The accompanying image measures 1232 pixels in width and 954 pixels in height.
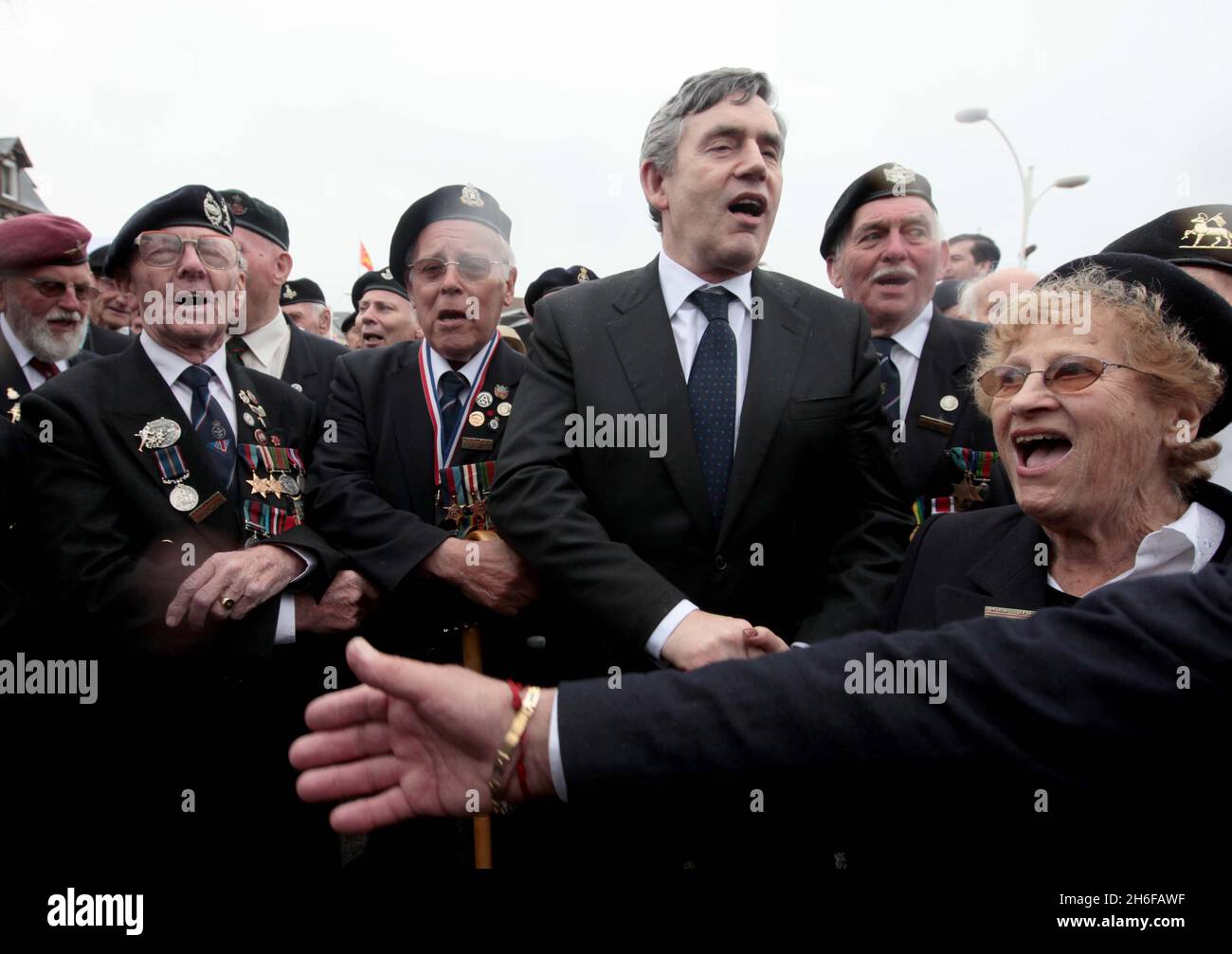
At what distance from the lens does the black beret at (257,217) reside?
522 cm

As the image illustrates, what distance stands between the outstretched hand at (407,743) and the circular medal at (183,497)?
5.07ft

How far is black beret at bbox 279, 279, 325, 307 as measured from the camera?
789 cm

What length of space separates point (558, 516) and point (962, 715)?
1313mm

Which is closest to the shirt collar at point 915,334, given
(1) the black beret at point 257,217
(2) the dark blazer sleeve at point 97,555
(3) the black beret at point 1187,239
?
(3) the black beret at point 1187,239

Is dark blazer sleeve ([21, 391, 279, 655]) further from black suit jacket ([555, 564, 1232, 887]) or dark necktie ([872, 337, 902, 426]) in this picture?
dark necktie ([872, 337, 902, 426])

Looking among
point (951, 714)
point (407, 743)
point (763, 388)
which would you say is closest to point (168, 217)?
point (763, 388)

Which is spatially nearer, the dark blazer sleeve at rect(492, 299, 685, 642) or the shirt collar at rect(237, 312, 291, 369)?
the dark blazer sleeve at rect(492, 299, 685, 642)

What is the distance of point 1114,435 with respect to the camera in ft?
6.41

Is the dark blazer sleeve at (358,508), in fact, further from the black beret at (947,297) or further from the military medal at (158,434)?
the black beret at (947,297)

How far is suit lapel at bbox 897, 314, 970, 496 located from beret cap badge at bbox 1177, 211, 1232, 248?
870 millimetres

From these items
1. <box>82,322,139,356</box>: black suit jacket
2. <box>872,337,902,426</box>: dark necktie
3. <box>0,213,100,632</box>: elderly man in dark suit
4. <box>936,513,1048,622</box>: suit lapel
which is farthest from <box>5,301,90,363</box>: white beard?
<box>936,513,1048,622</box>: suit lapel

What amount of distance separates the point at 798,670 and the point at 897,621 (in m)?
0.96

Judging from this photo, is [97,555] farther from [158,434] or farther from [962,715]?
[962,715]
